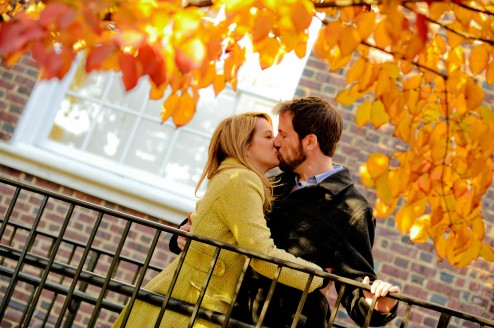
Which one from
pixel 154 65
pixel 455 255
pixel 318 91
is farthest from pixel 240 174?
pixel 318 91

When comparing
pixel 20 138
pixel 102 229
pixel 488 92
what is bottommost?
pixel 102 229

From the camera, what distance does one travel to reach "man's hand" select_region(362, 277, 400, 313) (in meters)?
2.35

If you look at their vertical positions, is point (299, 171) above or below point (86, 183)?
above

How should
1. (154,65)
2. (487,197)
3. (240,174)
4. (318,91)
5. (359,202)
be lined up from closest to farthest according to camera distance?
(154,65), (240,174), (359,202), (487,197), (318,91)

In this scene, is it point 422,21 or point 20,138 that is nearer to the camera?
point 422,21

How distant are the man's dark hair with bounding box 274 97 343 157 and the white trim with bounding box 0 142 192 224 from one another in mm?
2624

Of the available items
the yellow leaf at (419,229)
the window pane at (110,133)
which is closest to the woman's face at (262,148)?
the yellow leaf at (419,229)

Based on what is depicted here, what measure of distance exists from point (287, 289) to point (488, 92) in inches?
131

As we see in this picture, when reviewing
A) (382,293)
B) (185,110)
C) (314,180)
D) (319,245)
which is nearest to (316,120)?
(314,180)

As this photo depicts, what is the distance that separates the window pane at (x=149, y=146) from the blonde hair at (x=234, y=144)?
3077 mm

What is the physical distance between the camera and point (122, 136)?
6004 millimetres

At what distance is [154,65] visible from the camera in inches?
73.2

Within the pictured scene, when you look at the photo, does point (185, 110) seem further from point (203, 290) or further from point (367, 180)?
point (367, 180)

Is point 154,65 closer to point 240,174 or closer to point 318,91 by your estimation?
point 240,174
